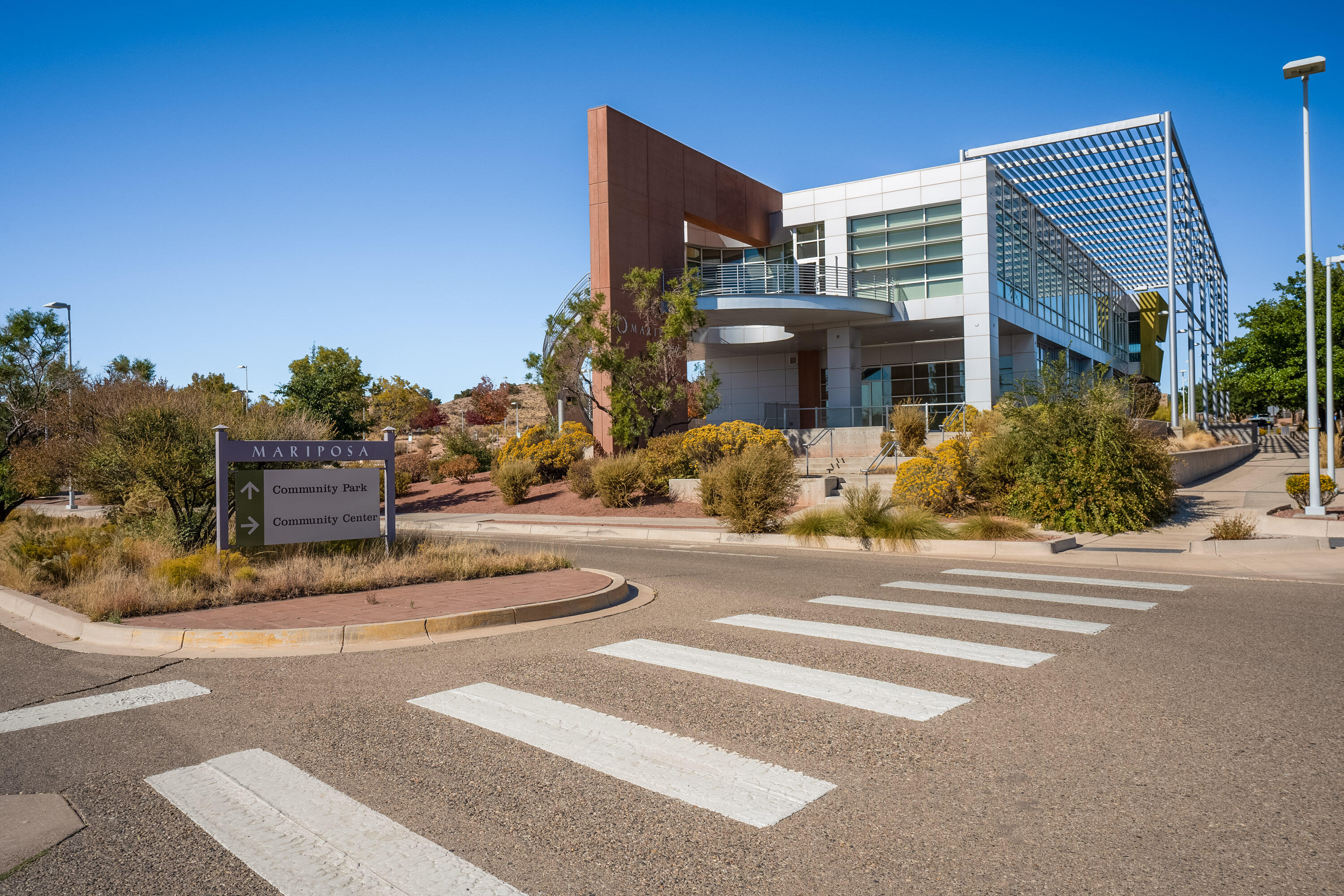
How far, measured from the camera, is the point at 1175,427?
32.2 metres

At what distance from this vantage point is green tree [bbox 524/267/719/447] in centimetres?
2880

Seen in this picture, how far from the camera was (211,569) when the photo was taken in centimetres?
1023

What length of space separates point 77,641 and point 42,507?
1134 inches

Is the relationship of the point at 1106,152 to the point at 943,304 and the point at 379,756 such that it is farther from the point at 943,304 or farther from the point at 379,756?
the point at 379,756

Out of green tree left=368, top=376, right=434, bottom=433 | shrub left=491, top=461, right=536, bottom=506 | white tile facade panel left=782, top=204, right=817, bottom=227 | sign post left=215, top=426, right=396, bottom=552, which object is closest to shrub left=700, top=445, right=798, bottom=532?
sign post left=215, top=426, right=396, bottom=552

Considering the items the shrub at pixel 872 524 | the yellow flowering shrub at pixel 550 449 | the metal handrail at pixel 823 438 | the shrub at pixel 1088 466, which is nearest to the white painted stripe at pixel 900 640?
the shrub at pixel 872 524

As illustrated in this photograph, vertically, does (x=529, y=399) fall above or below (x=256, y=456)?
above

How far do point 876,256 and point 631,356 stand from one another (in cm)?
1276

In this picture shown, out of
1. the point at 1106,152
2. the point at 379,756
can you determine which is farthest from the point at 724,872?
the point at 1106,152

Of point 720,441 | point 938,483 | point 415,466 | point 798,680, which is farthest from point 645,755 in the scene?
point 415,466

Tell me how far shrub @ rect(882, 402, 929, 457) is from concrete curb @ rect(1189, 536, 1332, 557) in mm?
13497

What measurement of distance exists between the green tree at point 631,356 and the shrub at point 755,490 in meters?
11.3

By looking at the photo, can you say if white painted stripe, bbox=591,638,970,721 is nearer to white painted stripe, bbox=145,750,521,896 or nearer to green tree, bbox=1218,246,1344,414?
white painted stripe, bbox=145,750,521,896

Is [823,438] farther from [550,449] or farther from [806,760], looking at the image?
[806,760]
